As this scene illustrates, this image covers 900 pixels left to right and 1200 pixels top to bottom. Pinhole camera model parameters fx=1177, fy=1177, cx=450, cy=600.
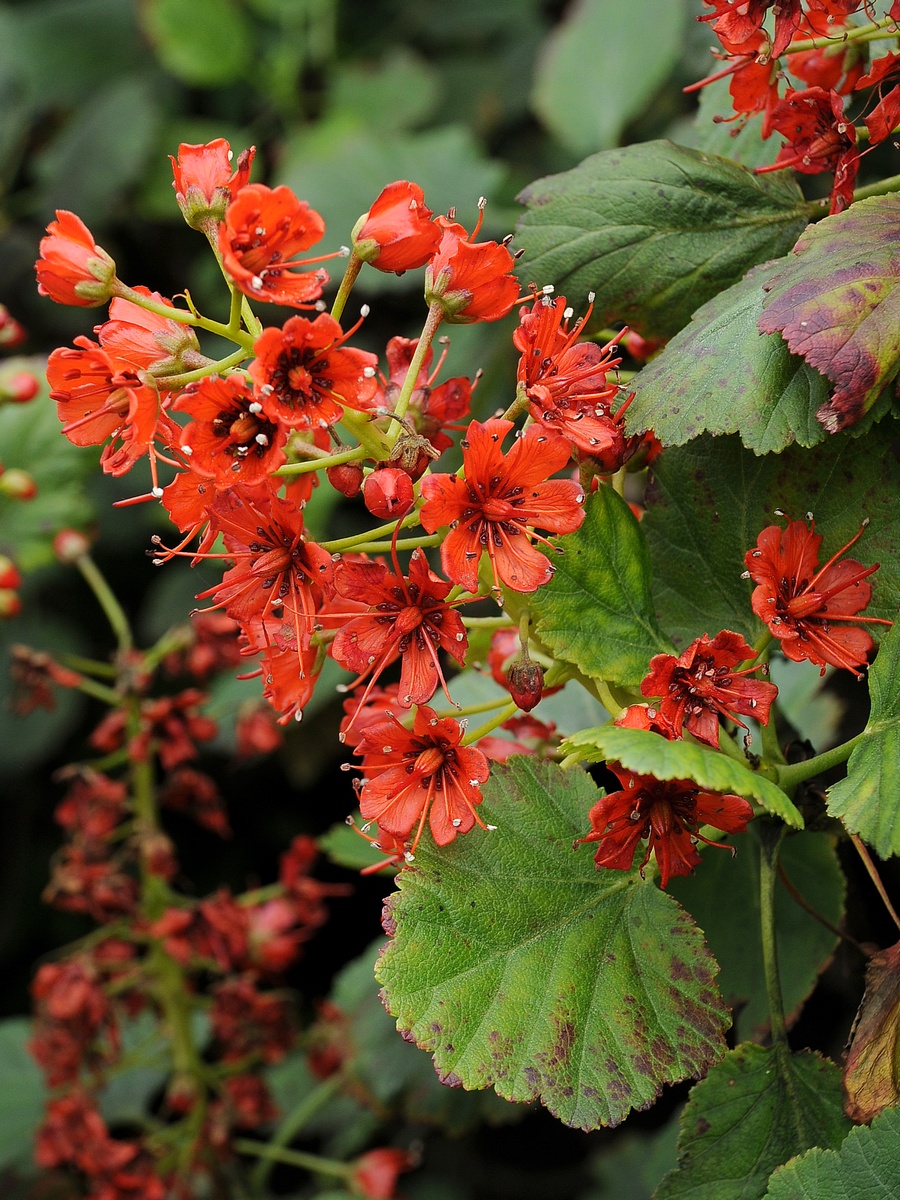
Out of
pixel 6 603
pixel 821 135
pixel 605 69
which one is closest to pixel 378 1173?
pixel 6 603

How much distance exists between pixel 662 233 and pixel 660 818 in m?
0.50

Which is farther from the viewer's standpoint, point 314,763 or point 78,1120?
point 314,763

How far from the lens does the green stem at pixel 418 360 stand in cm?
88

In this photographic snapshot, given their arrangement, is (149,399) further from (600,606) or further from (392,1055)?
(392,1055)

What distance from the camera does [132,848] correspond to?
1.57 meters

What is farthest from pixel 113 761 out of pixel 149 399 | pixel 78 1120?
pixel 149 399

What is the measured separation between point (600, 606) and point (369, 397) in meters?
0.24

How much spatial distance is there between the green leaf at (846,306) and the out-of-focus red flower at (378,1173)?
1.22 meters

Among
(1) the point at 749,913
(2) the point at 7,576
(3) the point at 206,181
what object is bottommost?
(1) the point at 749,913

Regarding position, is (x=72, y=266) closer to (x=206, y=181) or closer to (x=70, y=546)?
(x=206, y=181)

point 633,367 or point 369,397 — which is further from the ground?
point 369,397

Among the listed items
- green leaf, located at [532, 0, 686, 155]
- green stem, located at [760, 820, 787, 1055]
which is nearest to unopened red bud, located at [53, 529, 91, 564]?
green stem, located at [760, 820, 787, 1055]

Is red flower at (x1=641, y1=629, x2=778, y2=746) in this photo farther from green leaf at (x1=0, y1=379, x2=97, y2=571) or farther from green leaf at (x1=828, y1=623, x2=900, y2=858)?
green leaf at (x1=0, y1=379, x2=97, y2=571)

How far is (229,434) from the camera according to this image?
807 millimetres
